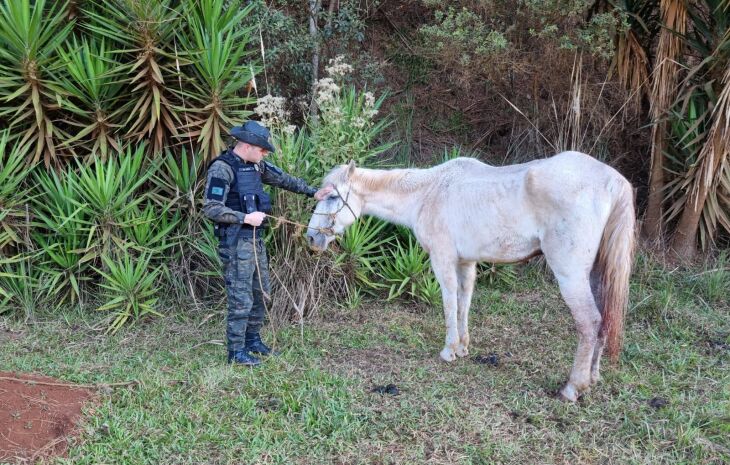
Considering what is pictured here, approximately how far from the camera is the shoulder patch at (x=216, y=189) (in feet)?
16.1

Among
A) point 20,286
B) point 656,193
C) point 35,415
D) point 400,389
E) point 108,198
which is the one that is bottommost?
point 400,389

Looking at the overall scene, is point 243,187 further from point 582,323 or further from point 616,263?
point 616,263

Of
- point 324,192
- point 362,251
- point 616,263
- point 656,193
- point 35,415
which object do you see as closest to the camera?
point 35,415

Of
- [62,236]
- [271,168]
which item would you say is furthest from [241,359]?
[62,236]

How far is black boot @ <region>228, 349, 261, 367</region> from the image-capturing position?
5215mm

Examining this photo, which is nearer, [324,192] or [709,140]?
[324,192]

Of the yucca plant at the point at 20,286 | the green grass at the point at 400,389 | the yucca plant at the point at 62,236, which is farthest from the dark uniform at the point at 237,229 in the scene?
the yucca plant at the point at 20,286

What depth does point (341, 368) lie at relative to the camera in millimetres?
5270

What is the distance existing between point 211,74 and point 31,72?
1808mm

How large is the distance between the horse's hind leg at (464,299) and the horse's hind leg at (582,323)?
1.06m

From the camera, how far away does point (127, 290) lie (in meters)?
6.41

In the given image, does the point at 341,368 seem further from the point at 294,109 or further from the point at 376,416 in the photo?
the point at 294,109

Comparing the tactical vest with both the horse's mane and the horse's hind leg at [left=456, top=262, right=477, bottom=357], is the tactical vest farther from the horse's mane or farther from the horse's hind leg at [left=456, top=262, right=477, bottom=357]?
the horse's hind leg at [left=456, top=262, right=477, bottom=357]

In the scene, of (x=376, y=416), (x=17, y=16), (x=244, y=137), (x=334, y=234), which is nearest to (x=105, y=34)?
(x=17, y=16)
